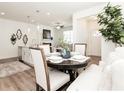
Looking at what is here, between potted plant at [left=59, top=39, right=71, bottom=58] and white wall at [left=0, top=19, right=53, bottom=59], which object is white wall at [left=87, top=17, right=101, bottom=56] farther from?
potted plant at [left=59, top=39, right=71, bottom=58]

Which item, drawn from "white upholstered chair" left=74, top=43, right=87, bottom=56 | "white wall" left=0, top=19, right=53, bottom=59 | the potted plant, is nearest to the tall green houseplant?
"white upholstered chair" left=74, top=43, right=87, bottom=56

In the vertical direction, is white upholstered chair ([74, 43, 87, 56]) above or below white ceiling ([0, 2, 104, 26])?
below

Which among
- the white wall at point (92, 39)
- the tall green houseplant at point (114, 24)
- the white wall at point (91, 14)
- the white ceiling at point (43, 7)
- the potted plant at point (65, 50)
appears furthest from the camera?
the white wall at point (92, 39)

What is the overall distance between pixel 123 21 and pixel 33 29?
6393mm

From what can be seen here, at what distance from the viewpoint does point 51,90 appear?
5.24 ft

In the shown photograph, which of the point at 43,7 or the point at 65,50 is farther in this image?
the point at 43,7

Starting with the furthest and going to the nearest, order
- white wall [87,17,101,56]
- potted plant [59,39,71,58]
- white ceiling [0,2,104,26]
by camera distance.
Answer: white wall [87,17,101,56], white ceiling [0,2,104,26], potted plant [59,39,71,58]

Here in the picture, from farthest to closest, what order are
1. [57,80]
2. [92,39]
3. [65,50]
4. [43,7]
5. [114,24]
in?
[92,39]
[43,7]
[114,24]
[65,50]
[57,80]

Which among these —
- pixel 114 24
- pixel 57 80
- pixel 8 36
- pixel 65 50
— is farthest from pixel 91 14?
pixel 8 36

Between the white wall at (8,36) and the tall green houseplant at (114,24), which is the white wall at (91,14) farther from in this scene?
the white wall at (8,36)

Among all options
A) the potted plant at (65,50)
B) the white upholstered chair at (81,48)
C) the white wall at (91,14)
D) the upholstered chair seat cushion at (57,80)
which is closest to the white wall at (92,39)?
the white wall at (91,14)

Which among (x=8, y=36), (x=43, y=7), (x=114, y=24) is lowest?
(x=8, y=36)

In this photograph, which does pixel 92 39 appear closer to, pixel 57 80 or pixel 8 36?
pixel 8 36

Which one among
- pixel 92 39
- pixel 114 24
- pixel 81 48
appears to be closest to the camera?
pixel 114 24
